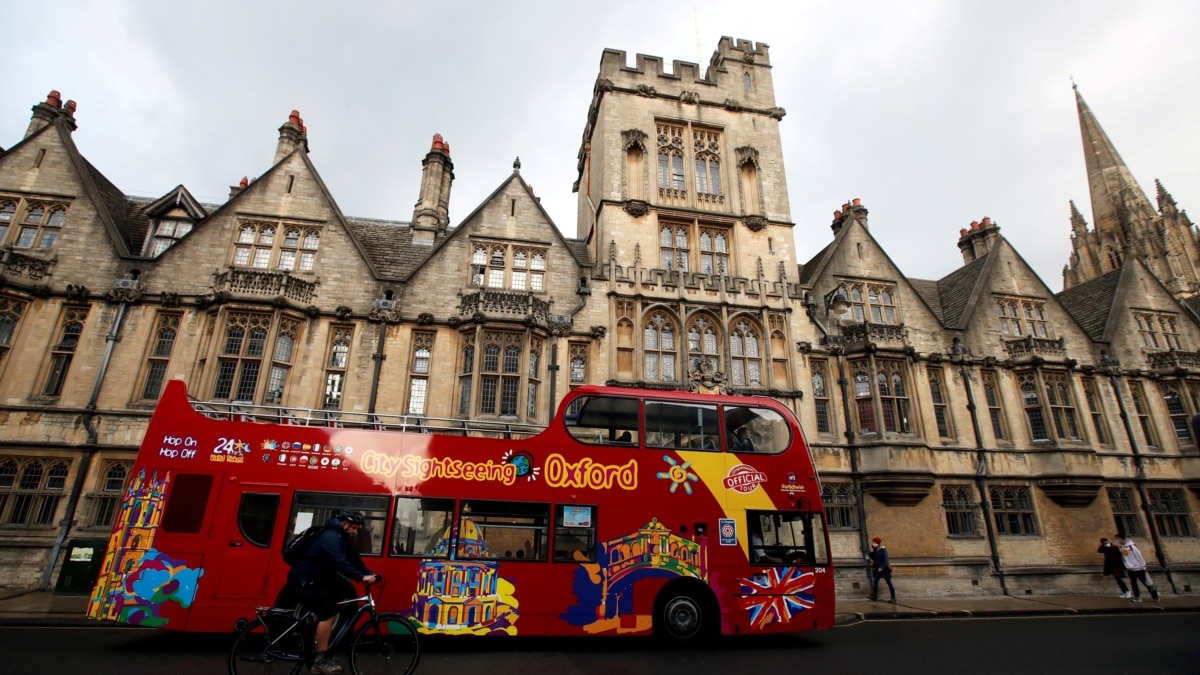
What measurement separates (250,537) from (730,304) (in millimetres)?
16103

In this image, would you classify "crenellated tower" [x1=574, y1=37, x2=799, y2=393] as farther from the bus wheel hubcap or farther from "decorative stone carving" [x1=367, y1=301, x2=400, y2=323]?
the bus wheel hubcap

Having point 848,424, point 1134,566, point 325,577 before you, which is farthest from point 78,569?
point 1134,566

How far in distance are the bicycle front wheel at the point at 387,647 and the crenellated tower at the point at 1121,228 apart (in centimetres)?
5530

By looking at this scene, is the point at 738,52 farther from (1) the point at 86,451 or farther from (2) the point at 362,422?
(1) the point at 86,451

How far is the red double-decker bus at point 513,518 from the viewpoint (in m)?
8.30

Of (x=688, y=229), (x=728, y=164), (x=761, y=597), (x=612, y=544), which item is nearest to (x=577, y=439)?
(x=612, y=544)

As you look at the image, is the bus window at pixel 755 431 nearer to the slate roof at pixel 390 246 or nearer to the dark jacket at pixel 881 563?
the dark jacket at pixel 881 563

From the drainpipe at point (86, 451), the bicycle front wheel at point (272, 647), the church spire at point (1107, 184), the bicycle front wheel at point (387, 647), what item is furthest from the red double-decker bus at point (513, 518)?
the church spire at point (1107, 184)

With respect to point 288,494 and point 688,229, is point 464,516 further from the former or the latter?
point 688,229

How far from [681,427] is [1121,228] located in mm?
58585

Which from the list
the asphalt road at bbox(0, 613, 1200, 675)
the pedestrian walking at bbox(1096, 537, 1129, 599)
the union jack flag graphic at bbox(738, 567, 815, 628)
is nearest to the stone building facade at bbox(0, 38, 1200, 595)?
the pedestrian walking at bbox(1096, 537, 1129, 599)

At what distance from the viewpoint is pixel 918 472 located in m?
18.0

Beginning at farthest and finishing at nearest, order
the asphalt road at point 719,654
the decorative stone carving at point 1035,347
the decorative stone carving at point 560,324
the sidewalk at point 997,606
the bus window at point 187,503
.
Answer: the decorative stone carving at point 1035,347, the decorative stone carving at point 560,324, the sidewalk at point 997,606, the bus window at point 187,503, the asphalt road at point 719,654

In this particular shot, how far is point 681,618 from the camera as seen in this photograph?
9.36 metres
